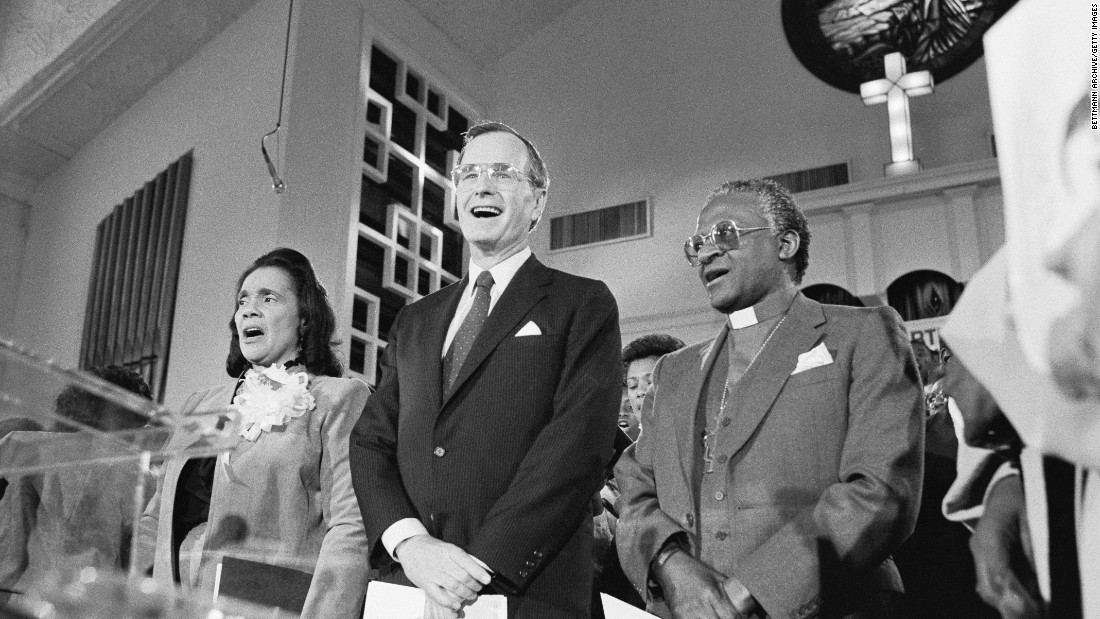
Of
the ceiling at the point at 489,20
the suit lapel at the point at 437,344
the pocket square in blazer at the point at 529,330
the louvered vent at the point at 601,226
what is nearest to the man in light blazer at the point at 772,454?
the pocket square in blazer at the point at 529,330

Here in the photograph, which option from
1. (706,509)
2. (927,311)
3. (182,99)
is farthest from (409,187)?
(706,509)

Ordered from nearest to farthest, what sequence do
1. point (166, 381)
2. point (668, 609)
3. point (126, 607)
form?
point (126, 607) < point (668, 609) < point (166, 381)

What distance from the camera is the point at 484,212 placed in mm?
2162

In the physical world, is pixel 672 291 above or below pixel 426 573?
above

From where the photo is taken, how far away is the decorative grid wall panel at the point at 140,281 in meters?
6.80

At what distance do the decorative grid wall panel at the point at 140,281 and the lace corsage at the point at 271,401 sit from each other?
4555 mm

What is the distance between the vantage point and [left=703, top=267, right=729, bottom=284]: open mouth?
2135 mm

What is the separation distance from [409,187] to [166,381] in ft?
7.31

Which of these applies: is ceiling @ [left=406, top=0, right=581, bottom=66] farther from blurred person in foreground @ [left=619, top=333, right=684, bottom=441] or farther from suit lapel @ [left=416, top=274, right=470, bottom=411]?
suit lapel @ [left=416, top=274, right=470, bottom=411]

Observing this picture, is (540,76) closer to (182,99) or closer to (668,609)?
(182,99)

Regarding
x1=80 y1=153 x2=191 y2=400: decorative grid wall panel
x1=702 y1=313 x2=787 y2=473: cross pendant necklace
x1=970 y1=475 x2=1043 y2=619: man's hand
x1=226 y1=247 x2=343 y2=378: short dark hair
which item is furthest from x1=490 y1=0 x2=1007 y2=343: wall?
x1=970 y1=475 x2=1043 y2=619: man's hand

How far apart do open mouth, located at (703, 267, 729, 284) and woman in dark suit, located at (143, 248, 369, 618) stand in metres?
0.78

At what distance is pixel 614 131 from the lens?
9203 millimetres

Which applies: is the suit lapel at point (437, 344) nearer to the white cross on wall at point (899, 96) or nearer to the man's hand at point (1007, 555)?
the man's hand at point (1007, 555)
